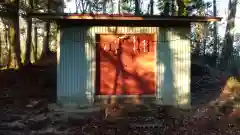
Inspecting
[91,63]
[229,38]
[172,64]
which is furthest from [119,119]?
[229,38]

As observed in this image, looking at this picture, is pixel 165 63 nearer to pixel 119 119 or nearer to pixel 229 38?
pixel 119 119

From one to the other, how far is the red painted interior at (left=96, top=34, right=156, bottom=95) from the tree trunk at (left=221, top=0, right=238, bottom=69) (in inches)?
398

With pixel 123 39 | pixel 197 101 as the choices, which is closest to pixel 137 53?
pixel 123 39

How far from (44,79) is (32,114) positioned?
5.70m

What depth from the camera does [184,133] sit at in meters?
10.0

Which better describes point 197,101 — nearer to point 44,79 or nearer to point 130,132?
point 130,132

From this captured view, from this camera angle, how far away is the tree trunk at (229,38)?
71.6 feet

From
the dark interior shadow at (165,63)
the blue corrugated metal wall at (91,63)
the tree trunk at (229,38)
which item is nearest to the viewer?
the blue corrugated metal wall at (91,63)

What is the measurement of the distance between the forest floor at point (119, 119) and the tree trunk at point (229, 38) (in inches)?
305

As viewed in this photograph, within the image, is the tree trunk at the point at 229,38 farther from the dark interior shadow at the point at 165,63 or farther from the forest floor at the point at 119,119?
the dark interior shadow at the point at 165,63

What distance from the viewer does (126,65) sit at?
13.3 metres

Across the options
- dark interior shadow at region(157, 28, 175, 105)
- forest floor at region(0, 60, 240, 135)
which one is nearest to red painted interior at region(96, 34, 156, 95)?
dark interior shadow at region(157, 28, 175, 105)

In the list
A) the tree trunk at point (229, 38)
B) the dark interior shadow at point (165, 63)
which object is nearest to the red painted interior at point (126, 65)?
the dark interior shadow at point (165, 63)

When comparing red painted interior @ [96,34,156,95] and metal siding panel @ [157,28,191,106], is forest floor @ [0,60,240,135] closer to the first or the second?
metal siding panel @ [157,28,191,106]
